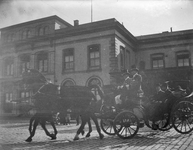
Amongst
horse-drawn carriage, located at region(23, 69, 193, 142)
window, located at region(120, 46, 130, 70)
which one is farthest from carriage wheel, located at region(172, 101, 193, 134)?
window, located at region(120, 46, 130, 70)

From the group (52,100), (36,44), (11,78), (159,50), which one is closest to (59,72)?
(36,44)

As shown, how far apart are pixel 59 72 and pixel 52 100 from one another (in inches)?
550

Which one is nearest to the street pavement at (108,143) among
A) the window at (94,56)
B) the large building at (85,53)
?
the large building at (85,53)

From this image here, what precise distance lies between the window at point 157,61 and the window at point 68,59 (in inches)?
339

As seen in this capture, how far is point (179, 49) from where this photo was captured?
20672mm

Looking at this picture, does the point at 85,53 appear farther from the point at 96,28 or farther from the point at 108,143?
the point at 108,143

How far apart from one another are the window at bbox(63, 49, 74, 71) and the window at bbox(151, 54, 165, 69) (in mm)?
8622

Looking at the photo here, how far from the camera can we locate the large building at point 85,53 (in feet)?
58.0

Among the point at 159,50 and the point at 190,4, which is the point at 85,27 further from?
the point at 190,4

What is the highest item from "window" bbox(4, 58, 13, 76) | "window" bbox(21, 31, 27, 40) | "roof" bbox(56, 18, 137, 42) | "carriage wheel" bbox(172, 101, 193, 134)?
"window" bbox(21, 31, 27, 40)

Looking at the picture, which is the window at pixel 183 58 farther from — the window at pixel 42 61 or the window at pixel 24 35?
the window at pixel 24 35

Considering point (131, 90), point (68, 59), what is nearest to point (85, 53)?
point (68, 59)

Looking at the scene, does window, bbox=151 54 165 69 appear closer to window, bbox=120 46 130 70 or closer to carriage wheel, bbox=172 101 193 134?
window, bbox=120 46 130 70

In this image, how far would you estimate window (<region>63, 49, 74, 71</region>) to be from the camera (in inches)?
765
